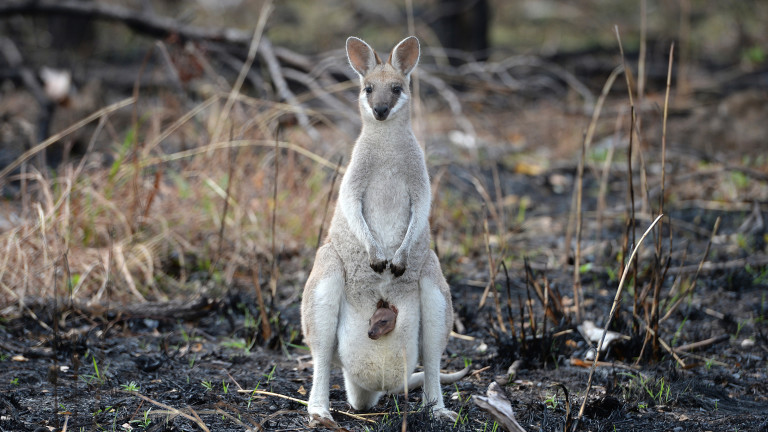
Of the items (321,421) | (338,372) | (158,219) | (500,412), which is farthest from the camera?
(158,219)

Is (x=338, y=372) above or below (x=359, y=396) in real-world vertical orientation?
below

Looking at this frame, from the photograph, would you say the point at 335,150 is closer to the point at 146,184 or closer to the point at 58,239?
the point at 146,184

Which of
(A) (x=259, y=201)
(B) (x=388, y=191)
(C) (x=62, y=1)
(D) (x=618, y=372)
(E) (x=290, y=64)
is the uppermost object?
(C) (x=62, y=1)

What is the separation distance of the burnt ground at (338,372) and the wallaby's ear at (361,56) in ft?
4.14

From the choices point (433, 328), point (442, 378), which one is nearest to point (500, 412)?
point (433, 328)

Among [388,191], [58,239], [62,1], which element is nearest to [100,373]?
[58,239]

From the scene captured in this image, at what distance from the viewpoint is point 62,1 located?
745 cm

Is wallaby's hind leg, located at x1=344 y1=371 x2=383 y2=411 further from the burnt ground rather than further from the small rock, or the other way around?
the small rock

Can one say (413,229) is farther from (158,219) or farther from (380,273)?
(158,219)

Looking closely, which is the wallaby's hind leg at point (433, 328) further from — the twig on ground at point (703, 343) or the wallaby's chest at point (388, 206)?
the twig on ground at point (703, 343)

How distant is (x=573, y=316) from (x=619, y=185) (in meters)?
3.26

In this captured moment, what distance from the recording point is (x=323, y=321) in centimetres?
309

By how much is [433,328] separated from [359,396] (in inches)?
18.4

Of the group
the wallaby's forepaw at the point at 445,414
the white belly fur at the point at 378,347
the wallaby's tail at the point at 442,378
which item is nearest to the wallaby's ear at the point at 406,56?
the white belly fur at the point at 378,347
